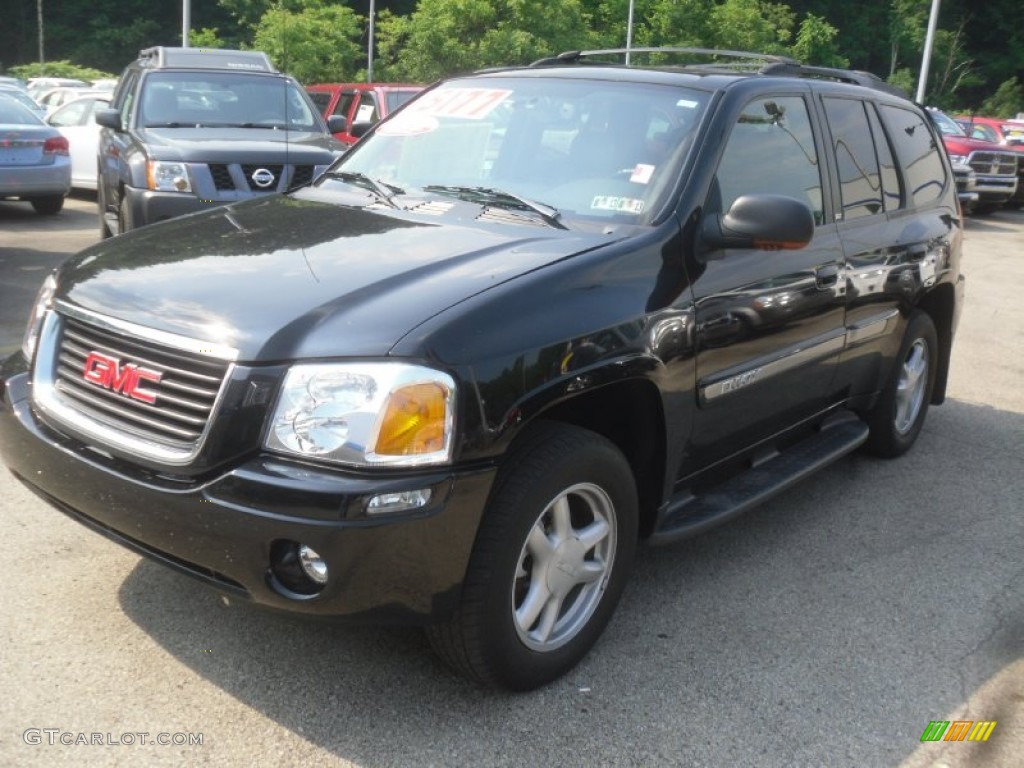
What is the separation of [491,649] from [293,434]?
812 mm

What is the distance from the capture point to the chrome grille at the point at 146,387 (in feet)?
9.13

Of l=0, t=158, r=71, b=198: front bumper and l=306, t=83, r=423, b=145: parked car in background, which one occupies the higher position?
l=306, t=83, r=423, b=145: parked car in background

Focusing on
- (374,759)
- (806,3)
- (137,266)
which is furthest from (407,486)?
(806,3)

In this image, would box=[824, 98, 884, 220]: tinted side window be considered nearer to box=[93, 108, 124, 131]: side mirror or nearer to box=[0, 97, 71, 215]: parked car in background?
box=[93, 108, 124, 131]: side mirror

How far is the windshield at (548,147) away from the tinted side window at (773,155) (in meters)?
0.20

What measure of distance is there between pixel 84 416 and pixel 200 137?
6765 mm

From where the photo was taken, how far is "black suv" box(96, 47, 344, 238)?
8570mm

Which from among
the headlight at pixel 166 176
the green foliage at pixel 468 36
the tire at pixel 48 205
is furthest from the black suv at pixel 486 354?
the green foliage at pixel 468 36

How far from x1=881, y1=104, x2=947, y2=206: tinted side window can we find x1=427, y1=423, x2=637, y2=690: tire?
275cm

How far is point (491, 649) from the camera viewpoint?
116 inches

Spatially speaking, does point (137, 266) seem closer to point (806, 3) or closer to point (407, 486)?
point (407, 486)

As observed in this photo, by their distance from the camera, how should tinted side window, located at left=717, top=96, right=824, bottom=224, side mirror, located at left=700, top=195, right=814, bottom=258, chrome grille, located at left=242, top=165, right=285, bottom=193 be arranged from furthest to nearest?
chrome grille, located at left=242, top=165, right=285, bottom=193, tinted side window, located at left=717, top=96, right=824, bottom=224, side mirror, located at left=700, top=195, right=814, bottom=258

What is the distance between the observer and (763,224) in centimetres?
347

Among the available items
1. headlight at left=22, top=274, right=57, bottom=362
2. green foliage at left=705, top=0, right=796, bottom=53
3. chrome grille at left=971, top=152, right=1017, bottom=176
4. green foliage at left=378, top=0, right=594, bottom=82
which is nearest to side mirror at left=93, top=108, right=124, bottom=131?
headlight at left=22, top=274, right=57, bottom=362
